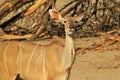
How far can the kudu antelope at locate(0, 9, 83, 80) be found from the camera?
148 inches

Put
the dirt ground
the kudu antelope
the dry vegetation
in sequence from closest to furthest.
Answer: the kudu antelope, the dirt ground, the dry vegetation

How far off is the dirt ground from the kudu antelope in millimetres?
1492

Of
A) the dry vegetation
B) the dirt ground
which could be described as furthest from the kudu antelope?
the dry vegetation

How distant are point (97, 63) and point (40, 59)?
7.89 feet

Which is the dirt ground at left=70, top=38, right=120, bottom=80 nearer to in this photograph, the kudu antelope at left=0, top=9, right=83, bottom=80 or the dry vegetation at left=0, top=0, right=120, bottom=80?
the dry vegetation at left=0, top=0, right=120, bottom=80

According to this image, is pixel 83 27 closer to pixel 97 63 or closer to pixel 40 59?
pixel 97 63

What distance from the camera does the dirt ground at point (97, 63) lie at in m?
5.56

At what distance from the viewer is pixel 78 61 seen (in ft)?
20.9

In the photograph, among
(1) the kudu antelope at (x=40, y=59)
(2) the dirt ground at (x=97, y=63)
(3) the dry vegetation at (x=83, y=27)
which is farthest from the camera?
Answer: (3) the dry vegetation at (x=83, y=27)

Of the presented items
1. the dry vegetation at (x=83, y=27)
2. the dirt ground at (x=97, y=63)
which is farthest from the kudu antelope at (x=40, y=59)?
the dry vegetation at (x=83, y=27)

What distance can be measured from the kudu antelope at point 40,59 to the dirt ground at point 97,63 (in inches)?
58.7

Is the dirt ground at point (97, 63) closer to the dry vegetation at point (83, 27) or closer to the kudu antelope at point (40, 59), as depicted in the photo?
the dry vegetation at point (83, 27)

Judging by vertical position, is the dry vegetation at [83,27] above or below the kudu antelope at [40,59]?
below

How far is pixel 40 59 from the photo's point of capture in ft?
13.0
